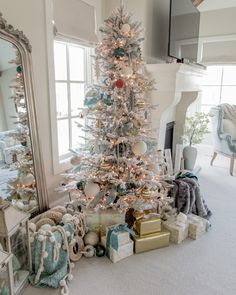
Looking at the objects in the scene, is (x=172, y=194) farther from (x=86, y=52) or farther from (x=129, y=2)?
(x=129, y=2)

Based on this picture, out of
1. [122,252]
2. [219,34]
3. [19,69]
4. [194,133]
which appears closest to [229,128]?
[194,133]

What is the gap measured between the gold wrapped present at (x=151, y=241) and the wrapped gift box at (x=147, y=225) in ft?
0.11

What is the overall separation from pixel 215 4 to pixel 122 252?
14.0 feet

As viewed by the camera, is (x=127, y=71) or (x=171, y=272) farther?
(x=127, y=71)

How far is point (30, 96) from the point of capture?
2.07m

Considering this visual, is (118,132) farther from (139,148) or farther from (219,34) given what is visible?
(219,34)

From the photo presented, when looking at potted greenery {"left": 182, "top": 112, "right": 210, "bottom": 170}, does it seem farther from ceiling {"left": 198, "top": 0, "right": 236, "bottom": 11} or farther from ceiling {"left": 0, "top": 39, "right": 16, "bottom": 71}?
ceiling {"left": 0, "top": 39, "right": 16, "bottom": 71}

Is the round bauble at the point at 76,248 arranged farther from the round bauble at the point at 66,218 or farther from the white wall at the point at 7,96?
the white wall at the point at 7,96

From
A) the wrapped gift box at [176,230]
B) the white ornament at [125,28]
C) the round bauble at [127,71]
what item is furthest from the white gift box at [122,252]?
the white ornament at [125,28]

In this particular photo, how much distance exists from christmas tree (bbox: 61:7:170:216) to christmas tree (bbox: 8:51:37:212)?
33 centimetres

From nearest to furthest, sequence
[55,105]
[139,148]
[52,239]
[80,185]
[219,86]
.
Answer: [52,239], [139,148], [80,185], [55,105], [219,86]

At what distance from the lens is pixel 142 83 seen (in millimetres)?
2207

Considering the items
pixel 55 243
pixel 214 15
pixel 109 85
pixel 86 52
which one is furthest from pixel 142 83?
pixel 214 15

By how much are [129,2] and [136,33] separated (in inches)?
36.6
